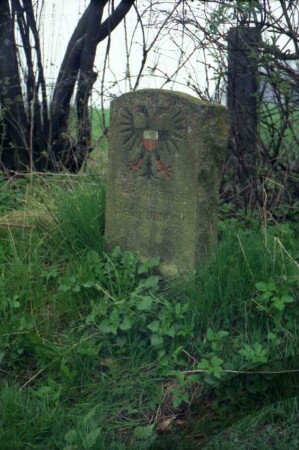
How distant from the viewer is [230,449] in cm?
441

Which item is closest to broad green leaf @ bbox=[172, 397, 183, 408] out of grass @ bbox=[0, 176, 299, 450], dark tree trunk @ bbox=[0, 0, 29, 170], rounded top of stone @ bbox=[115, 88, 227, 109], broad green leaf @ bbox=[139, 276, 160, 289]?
grass @ bbox=[0, 176, 299, 450]

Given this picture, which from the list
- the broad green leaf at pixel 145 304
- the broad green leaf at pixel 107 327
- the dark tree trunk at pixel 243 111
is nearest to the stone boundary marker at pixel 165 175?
the broad green leaf at pixel 145 304

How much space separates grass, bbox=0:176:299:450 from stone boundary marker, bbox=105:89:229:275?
0.16m

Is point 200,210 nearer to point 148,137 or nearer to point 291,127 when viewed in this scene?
point 148,137

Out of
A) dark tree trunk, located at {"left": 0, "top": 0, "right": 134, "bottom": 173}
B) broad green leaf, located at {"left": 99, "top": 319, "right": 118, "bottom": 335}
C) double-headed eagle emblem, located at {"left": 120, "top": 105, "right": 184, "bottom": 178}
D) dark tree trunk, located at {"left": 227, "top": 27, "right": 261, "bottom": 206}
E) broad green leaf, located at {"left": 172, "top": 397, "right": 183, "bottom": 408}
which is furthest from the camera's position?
dark tree trunk, located at {"left": 0, "top": 0, "right": 134, "bottom": 173}

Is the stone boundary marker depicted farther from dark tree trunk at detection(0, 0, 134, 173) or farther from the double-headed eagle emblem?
dark tree trunk at detection(0, 0, 134, 173)

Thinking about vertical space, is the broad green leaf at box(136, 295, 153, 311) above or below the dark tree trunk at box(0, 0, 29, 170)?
below

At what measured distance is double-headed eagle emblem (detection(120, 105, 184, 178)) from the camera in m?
5.42

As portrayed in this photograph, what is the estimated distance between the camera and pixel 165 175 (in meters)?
5.48

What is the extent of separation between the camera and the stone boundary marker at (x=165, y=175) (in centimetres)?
533

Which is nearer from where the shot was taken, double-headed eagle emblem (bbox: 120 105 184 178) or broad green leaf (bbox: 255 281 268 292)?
broad green leaf (bbox: 255 281 268 292)

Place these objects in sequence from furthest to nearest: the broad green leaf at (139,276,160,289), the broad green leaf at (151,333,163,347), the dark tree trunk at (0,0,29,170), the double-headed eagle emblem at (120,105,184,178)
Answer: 1. the dark tree trunk at (0,0,29,170)
2. the double-headed eagle emblem at (120,105,184,178)
3. the broad green leaf at (139,276,160,289)
4. the broad green leaf at (151,333,163,347)

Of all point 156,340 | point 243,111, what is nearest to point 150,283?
point 156,340

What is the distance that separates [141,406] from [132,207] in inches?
59.4
